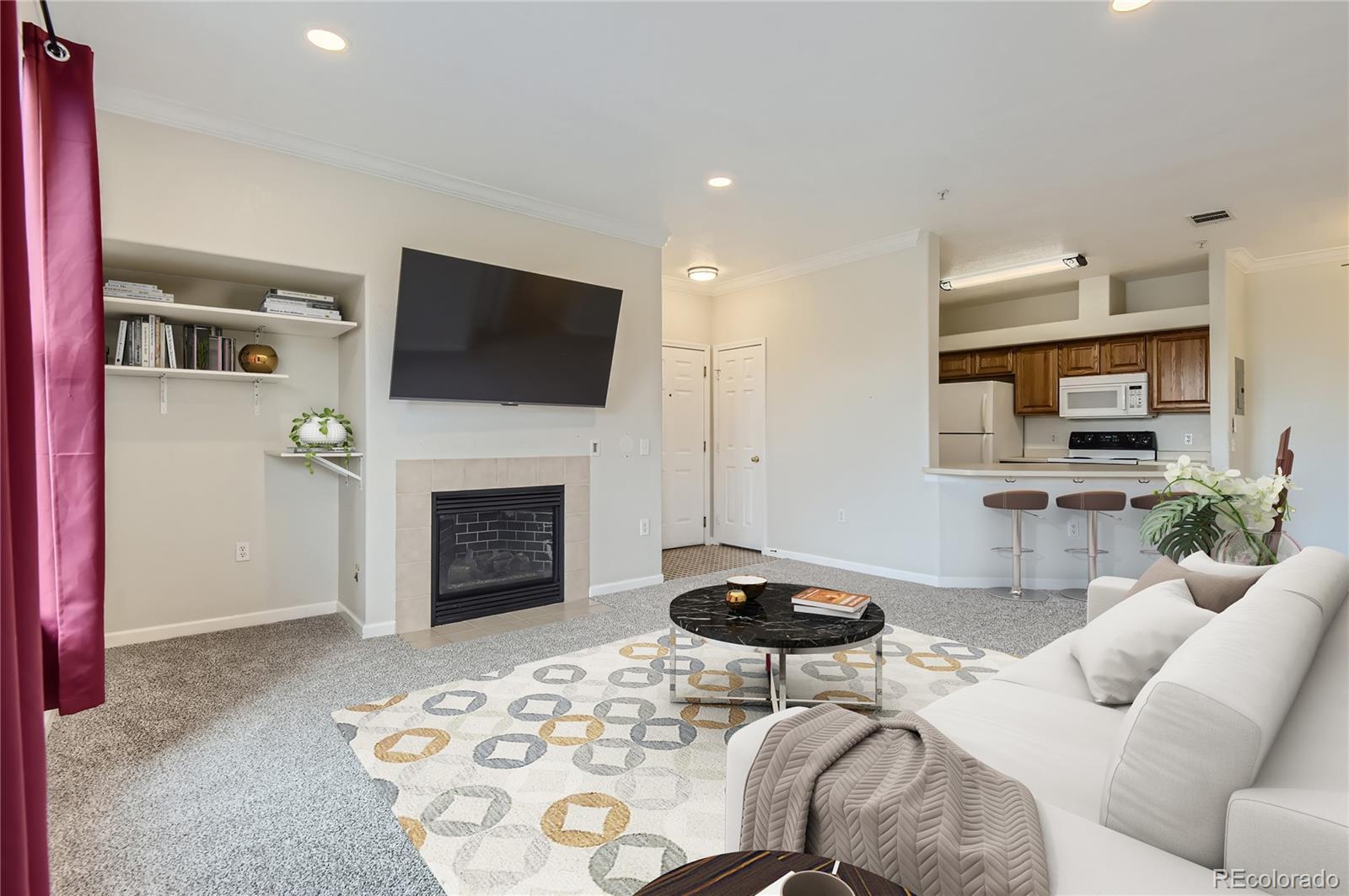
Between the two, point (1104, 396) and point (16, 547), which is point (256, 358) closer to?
point (16, 547)

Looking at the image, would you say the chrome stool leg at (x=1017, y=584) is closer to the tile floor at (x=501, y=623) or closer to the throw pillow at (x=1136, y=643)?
the tile floor at (x=501, y=623)

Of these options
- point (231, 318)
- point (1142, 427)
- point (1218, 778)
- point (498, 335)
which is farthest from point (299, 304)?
point (1142, 427)

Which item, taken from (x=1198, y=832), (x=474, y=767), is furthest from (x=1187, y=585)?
(x=474, y=767)

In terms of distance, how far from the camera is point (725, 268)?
A: 601 cm

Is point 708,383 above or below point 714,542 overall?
above

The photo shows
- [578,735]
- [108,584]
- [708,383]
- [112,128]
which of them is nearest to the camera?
[578,735]

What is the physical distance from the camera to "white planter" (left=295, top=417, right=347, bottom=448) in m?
3.66

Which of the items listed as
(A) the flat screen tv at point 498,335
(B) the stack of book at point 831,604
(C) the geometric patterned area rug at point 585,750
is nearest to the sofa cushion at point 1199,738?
(C) the geometric patterned area rug at point 585,750

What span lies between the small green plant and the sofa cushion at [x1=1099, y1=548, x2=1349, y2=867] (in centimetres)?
365

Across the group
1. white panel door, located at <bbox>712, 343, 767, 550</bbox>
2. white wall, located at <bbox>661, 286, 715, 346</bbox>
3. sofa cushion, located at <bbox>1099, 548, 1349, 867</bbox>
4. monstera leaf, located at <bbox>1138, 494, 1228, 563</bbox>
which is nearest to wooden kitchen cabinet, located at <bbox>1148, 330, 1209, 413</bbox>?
white panel door, located at <bbox>712, 343, 767, 550</bbox>

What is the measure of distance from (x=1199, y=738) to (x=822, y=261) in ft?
16.6

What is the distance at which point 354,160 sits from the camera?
3.57 meters

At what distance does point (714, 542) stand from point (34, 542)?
594 centimetres

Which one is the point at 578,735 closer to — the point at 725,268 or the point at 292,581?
the point at 292,581
